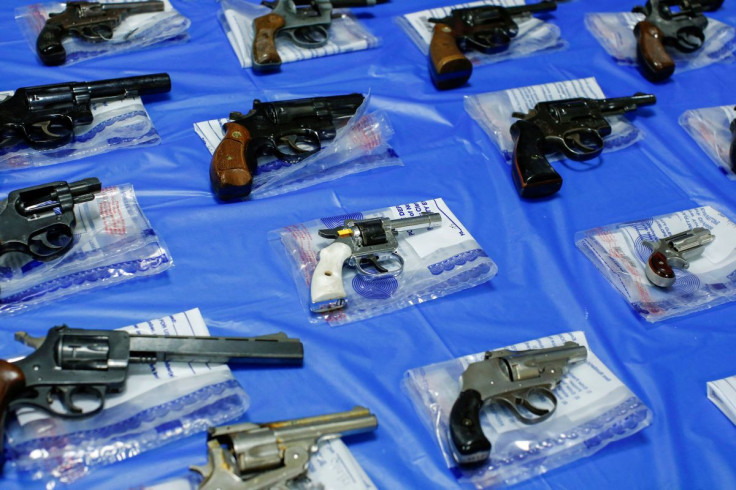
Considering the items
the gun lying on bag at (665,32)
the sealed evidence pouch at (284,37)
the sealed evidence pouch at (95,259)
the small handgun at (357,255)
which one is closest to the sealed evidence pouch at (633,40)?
the gun lying on bag at (665,32)

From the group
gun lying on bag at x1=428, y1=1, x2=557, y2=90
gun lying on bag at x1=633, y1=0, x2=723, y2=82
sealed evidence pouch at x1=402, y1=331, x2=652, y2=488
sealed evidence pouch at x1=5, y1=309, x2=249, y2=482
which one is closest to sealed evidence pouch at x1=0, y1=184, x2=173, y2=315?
sealed evidence pouch at x1=5, y1=309, x2=249, y2=482

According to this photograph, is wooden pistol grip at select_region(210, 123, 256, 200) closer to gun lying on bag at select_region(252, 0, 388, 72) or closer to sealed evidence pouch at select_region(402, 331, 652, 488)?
gun lying on bag at select_region(252, 0, 388, 72)

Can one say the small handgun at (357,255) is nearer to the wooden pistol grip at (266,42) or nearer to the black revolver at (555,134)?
the black revolver at (555,134)

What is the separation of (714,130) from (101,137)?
6.19ft

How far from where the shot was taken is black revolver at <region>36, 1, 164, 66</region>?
2.18 m

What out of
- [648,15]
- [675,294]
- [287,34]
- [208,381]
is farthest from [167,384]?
[648,15]

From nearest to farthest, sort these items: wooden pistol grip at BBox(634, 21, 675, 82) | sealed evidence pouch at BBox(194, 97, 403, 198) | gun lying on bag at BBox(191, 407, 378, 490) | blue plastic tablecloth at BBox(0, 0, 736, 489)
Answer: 1. gun lying on bag at BBox(191, 407, 378, 490)
2. blue plastic tablecloth at BBox(0, 0, 736, 489)
3. sealed evidence pouch at BBox(194, 97, 403, 198)
4. wooden pistol grip at BBox(634, 21, 675, 82)

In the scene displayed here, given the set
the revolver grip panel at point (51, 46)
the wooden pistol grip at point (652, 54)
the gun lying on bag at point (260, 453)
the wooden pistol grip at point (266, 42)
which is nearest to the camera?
the gun lying on bag at point (260, 453)

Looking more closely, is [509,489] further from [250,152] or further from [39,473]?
[250,152]

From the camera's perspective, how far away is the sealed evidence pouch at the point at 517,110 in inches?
87.8

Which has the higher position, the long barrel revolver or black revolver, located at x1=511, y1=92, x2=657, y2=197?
black revolver, located at x1=511, y1=92, x2=657, y2=197

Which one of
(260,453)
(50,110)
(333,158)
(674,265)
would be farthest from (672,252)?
(50,110)

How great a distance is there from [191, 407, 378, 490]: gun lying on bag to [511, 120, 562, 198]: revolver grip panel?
974 mm

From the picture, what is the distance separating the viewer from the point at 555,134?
7.07ft
